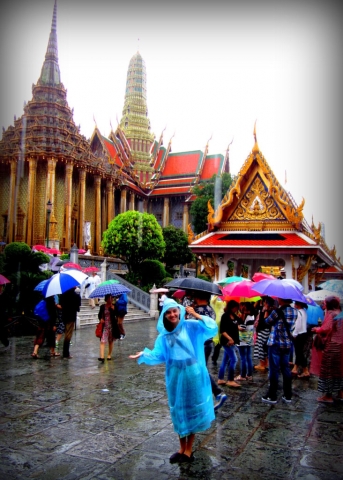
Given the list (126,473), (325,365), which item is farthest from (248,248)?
(126,473)

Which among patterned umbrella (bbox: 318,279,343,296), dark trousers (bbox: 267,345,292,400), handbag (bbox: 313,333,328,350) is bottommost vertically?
dark trousers (bbox: 267,345,292,400)

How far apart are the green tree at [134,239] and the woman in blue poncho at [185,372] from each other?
2176cm

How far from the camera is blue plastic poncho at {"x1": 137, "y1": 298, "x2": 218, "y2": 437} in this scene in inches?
141

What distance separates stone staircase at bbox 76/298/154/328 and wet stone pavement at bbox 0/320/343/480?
8.43 meters

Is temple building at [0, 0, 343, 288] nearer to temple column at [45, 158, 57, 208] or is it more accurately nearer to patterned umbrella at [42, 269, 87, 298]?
temple column at [45, 158, 57, 208]

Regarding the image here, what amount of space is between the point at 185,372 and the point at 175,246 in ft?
94.8

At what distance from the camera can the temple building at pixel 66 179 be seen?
103 feet

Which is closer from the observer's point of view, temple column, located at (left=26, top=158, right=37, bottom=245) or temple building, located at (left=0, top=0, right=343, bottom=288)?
temple building, located at (left=0, top=0, right=343, bottom=288)

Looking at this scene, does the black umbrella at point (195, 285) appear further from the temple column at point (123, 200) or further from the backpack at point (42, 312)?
the temple column at point (123, 200)

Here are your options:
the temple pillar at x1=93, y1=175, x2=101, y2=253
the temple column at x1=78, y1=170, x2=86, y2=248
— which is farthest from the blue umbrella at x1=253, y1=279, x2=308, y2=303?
the temple pillar at x1=93, y1=175, x2=101, y2=253

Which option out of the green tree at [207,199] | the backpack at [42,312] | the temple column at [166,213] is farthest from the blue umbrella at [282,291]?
the temple column at [166,213]

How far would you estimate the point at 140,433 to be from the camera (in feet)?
14.3

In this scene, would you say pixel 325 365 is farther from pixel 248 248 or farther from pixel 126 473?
pixel 248 248

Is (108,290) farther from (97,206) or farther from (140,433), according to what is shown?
(97,206)
